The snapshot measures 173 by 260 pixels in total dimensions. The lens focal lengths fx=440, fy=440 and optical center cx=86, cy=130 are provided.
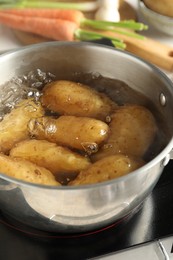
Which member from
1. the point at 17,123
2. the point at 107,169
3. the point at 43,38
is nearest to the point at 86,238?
the point at 107,169

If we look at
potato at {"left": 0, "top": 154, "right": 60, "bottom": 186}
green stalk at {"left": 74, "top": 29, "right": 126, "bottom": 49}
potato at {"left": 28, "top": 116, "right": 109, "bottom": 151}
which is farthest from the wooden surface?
potato at {"left": 0, "top": 154, "right": 60, "bottom": 186}

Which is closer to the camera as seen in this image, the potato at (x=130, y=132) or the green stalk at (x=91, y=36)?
the potato at (x=130, y=132)

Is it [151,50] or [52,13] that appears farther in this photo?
[52,13]

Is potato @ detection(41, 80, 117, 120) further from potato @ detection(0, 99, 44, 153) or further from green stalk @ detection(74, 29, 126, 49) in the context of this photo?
green stalk @ detection(74, 29, 126, 49)

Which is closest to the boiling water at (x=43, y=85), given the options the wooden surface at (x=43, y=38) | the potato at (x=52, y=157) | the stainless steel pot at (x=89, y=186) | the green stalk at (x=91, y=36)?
the stainless steel pot at (x=89, y=186)

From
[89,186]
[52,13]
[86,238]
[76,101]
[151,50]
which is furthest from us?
[52,13]

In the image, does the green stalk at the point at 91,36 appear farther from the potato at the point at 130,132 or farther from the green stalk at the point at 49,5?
the potato at the point at 130,132

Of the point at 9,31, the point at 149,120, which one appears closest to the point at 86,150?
the point at 149,120

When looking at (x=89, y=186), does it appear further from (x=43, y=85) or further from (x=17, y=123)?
(x=43, y=85)
